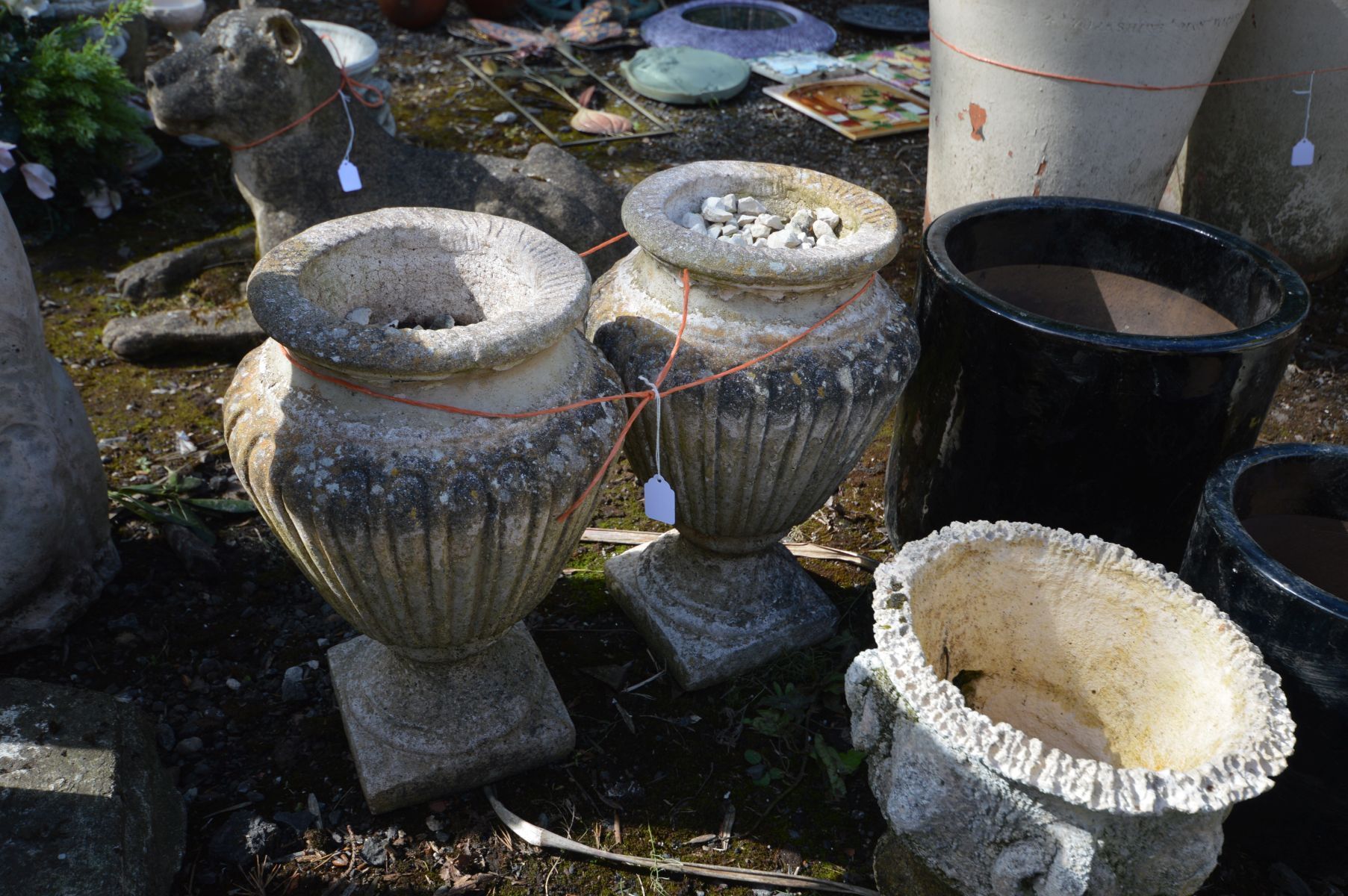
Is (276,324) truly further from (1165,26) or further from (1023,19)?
(1165,26)

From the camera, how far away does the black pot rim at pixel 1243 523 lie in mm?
1734

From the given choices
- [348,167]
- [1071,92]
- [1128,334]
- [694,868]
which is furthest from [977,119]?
[694,868]

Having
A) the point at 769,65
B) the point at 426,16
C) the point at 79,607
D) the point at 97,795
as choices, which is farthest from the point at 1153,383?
the point at 426,16

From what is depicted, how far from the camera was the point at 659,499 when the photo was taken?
6.69 feet

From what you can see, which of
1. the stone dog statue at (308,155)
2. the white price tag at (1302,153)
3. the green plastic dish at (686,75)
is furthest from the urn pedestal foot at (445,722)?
the green plastic dish at (686,75)

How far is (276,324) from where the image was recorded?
1661 millimetres

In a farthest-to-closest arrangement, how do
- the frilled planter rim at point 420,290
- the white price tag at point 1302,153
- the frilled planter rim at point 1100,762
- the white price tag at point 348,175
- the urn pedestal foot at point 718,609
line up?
1. the white price tag at point 1302,153
2. the white price tag at point 348,175
3. the urn pedestal foot at point 718,609
4. the frilled planter rim at point 420,290
5. the frilled planter rim at point 1100,762

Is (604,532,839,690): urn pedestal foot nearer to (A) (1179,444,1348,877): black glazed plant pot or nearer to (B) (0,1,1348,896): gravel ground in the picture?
(B) (0,1,1348,896): gravel ground

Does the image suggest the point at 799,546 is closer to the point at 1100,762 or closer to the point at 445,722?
the point at 445,722

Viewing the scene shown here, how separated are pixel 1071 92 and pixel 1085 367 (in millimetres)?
1483

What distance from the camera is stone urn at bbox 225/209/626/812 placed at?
1660 millimetres

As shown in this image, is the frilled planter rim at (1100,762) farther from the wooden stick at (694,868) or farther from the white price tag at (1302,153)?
the white price tag at (1302,153)

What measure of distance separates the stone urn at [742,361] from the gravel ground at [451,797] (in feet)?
0.62

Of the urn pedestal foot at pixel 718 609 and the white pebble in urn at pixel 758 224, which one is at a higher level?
the white pebble in urn at pixel 758 224
